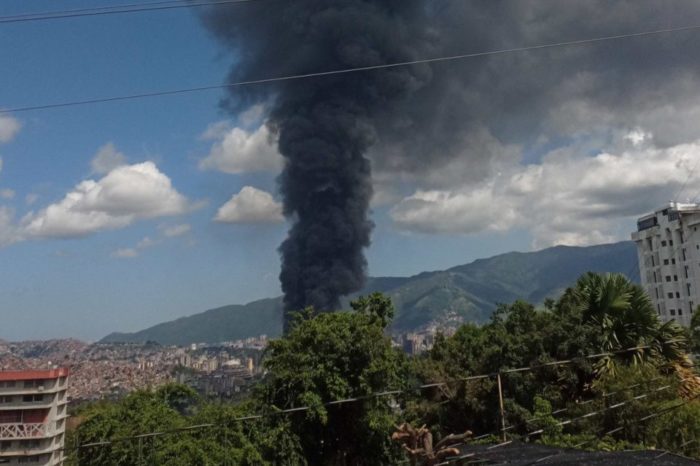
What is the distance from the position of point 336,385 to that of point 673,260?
44.9m

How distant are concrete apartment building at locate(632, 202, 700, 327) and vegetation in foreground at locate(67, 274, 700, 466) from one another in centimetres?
3129

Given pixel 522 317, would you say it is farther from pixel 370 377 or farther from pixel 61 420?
pixel 61 420

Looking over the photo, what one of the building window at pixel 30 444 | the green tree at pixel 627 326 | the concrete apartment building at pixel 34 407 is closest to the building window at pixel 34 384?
the concrete apartment building at pixel 34 407

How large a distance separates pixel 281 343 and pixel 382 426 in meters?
4.42

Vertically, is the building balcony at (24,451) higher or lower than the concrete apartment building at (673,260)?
lower

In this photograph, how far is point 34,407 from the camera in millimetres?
40031

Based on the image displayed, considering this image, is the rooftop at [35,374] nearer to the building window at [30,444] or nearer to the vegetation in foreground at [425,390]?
the building window at [30,444]

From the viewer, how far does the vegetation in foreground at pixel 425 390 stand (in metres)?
14.4

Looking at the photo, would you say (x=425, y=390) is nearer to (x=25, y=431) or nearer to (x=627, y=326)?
(x=627, y=326)

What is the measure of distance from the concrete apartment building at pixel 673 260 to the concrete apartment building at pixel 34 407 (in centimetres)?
4907

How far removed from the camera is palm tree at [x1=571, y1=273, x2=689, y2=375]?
572 inches

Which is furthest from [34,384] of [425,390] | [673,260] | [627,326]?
[673,260]

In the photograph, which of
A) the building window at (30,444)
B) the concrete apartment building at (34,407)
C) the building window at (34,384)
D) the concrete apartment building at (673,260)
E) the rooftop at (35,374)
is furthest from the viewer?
the concrete apartment building at (673,260)

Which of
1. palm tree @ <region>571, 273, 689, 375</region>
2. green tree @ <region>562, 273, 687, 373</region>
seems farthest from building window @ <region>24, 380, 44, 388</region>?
palm tree @ <region>571, 273, 689, 375</region>
